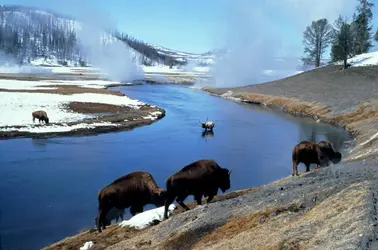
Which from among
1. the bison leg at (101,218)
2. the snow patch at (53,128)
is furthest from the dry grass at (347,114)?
the snow patch at (53,128)

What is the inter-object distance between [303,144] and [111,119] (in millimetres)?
23656

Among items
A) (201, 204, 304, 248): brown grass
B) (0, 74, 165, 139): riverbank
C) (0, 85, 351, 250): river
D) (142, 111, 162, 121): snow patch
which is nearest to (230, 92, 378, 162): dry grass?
(0, 85, 351, 250): river

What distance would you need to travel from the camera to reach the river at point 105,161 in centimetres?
1551

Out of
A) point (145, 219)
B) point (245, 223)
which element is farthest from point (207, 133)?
point (245, 223)

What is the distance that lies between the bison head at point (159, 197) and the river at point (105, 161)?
349 centimetres

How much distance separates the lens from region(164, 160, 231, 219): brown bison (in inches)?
476

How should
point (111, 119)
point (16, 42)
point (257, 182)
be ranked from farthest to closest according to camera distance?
point (16, 42)
point (111, 119)
point (257, 182)

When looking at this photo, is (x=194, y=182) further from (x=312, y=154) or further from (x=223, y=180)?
(x=312, y=154)

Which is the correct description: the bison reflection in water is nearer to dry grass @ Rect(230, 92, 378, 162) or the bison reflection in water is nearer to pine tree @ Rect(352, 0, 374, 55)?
dry grass @ Rect(230, 92, 378, 162)

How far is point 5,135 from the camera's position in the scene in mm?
30000

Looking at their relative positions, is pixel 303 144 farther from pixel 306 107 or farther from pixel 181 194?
pixel 306 107

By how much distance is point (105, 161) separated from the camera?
2459cm

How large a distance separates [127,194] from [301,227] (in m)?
6.43

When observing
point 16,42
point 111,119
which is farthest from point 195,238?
point 16,42
